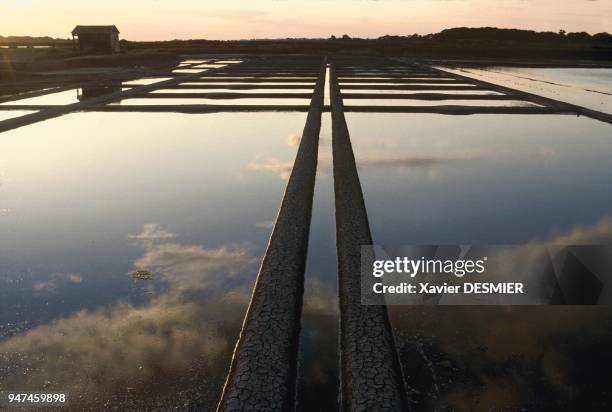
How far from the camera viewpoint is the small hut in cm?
4238

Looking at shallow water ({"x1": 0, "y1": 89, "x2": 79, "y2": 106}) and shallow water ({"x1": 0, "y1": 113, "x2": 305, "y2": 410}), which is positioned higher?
shallow water ({"x1": 0, "y1": 89, "x2": 79, "y2": 106})

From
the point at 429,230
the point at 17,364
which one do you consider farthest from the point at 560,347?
the point at 17,364

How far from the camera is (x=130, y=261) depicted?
452 centimetres

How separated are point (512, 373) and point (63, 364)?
8.96ft

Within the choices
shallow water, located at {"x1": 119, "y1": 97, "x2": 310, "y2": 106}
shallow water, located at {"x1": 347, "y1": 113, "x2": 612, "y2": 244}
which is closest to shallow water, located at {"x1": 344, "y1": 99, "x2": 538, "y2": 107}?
shallow water, located at {"x1": 119, "y1": 97, "x2": 310, "y2": 106}

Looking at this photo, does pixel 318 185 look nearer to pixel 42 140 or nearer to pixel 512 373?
pixel 512 373

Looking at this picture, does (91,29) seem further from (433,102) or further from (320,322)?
(320,322)

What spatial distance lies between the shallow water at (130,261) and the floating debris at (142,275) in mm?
63

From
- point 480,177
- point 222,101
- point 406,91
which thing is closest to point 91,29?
point 222,101

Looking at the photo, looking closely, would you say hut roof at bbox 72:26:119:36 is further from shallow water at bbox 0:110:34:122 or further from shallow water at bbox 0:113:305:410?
shallow water at bbox 0:113:305:410

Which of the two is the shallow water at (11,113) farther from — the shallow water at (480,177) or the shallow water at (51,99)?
the shallow water at (480,177)

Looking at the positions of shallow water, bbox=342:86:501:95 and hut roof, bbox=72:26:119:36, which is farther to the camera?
hut roof, bbox=72:26:119:36

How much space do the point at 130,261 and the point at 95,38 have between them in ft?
144

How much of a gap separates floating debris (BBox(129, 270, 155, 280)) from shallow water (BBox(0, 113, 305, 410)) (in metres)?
0.06
